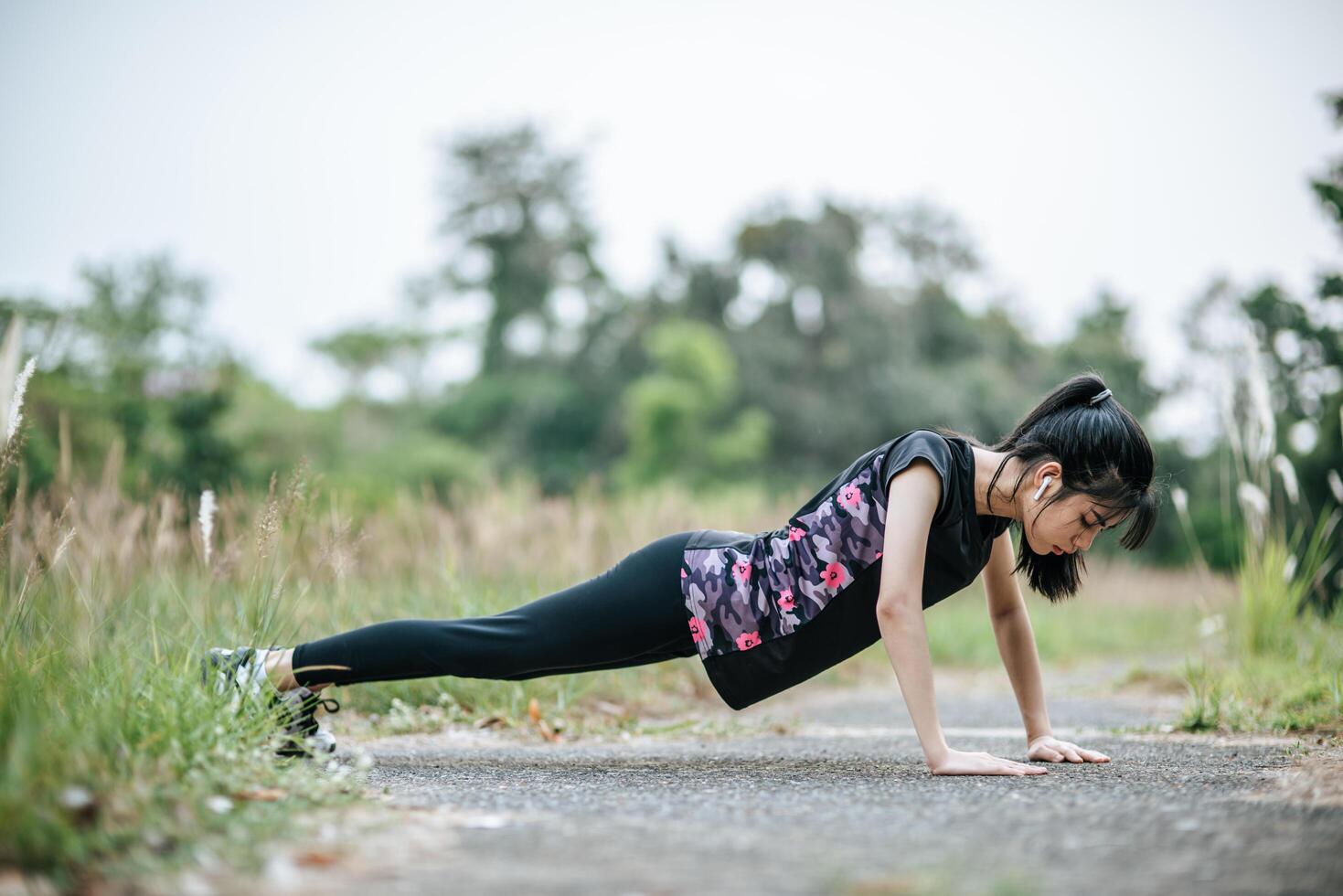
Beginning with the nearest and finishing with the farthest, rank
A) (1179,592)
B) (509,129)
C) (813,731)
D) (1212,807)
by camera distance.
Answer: (1212,807), (813,731), (1179,592), (509,129)

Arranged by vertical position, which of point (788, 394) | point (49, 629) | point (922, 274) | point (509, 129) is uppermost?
point (509, 129)

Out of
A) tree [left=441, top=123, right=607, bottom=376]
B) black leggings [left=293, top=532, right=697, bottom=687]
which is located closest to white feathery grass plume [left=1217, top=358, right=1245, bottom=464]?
black leggings [left=293, top=532, right=697, bottom=687]

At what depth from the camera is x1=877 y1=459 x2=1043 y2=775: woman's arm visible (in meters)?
2.21

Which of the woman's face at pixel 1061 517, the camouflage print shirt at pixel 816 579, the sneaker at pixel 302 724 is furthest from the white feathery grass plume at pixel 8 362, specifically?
the woman's face at pixel 1061 517

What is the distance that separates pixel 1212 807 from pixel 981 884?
751 millimetres

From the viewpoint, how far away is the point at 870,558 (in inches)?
95.7

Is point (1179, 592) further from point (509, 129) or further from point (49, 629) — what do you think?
point (509, 129)

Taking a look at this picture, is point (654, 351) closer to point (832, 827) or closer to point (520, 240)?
point (520, 240)

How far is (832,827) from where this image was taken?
5.49 ft

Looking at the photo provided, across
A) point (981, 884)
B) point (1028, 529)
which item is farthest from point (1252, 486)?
point (981, 884)

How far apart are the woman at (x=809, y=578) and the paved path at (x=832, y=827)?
0.87 ft

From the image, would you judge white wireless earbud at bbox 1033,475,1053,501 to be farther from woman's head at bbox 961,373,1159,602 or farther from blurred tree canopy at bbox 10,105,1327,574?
blurred tree canopy at bbox 10,105,1327,574

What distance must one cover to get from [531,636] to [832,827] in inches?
40.8

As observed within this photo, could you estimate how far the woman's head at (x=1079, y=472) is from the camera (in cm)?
233
